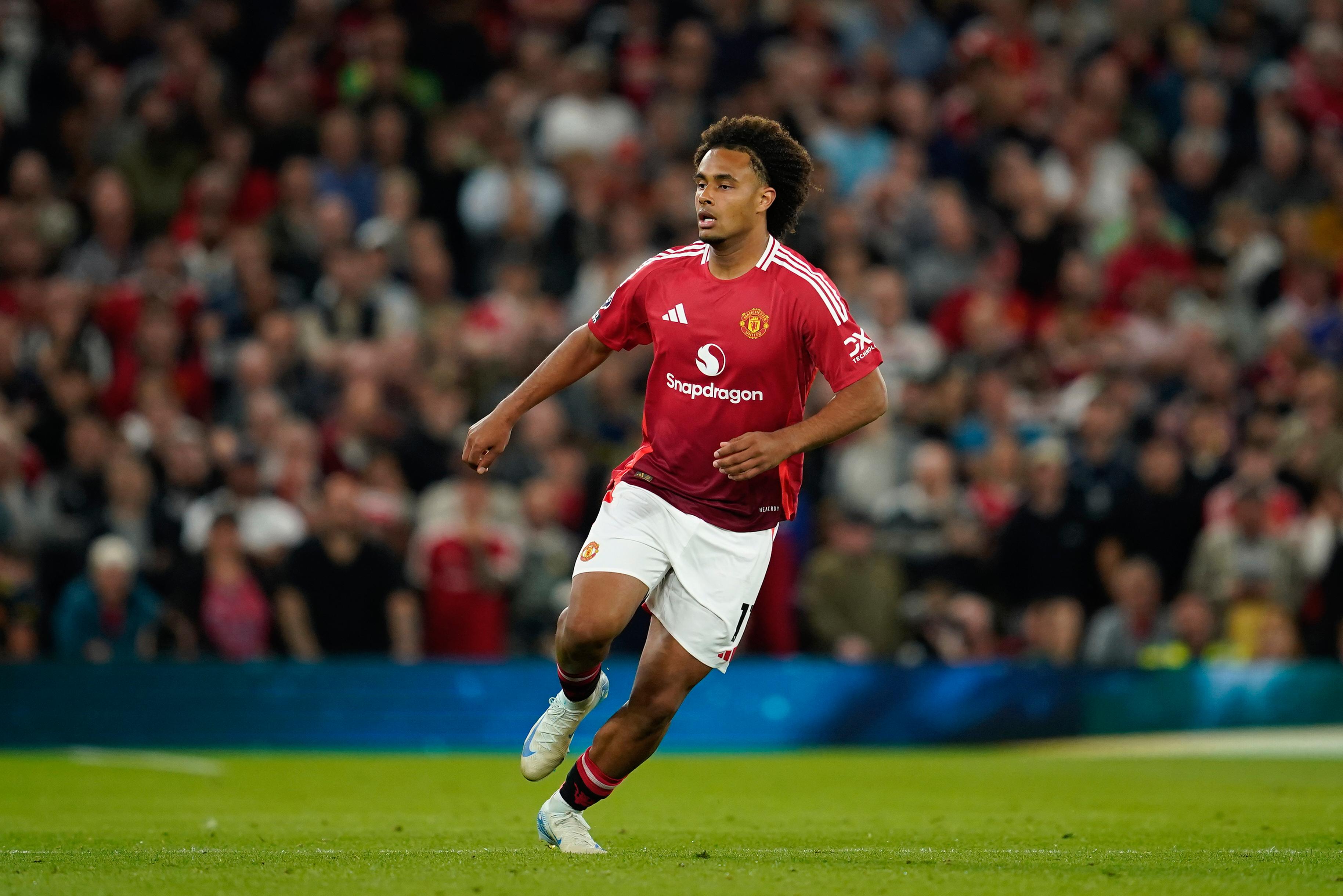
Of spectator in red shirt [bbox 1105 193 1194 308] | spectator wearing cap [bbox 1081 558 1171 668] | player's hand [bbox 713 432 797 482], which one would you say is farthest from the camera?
spectator in red shirt [bbox 1105 193 1194 308]

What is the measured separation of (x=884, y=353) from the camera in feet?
53.1

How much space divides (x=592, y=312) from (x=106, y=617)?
4.82 m

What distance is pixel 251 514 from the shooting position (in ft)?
48.0

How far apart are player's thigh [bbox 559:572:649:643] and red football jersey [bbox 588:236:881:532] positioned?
42 centimetres

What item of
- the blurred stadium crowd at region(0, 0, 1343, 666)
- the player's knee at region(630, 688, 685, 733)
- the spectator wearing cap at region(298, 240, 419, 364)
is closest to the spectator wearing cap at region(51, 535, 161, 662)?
the blurred stadium crowd at region(0, 0, 1343, 666)

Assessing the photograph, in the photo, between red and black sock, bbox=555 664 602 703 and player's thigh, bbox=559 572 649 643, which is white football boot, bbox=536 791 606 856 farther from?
player's thigh, bbox=559 572 649 643

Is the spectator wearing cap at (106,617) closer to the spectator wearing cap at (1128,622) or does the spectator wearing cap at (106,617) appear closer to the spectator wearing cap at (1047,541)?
the spectator wearing cap at (1047,541)

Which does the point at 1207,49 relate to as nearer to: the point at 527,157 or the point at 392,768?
the point at 527,157

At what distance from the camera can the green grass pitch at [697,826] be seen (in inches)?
253

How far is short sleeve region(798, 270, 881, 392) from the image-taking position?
23.5 ft

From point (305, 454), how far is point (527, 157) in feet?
14.8

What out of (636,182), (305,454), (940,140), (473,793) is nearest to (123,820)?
(473,793)

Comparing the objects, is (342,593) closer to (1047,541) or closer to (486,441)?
(1047,541)

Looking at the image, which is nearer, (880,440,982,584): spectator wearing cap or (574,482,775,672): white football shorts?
(574,482,775,672): white football shorts
